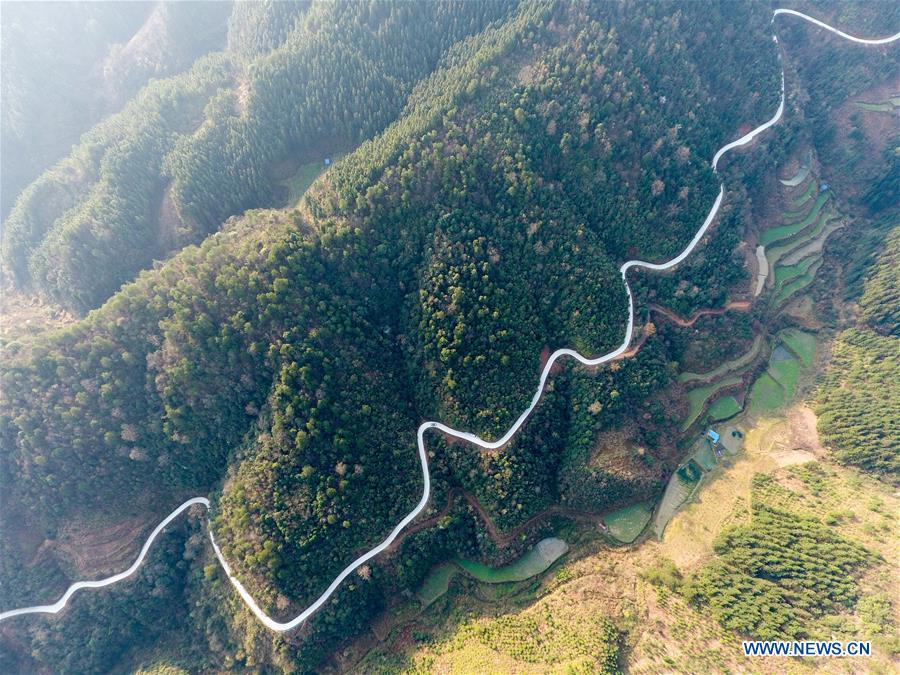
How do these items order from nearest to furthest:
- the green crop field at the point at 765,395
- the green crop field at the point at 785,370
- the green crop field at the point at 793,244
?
the green crop field at the point at 765,395
the green crop field at the point at 785,370
the green crop field at the point at 793,244

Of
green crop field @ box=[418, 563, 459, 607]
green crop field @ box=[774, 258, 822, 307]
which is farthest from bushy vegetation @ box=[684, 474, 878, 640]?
green crop field @ box=[774, 258, 822, 307]

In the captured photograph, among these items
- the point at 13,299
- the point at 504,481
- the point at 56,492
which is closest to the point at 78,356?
the point at 56,492

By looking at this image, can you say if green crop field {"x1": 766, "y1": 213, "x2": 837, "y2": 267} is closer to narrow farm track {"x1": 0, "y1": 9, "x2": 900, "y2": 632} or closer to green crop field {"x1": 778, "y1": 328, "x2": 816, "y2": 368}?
green crop field {"x1": 778, "y1": 328, "x2": 816, "y2": 368}

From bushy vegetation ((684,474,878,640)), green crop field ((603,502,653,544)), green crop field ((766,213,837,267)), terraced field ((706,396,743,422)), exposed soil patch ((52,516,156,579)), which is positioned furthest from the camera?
green crop field ((766,213,837,267))

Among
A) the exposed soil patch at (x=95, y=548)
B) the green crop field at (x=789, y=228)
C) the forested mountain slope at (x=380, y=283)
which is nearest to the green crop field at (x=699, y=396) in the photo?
the forested mountain slope at (x=380, y=283)

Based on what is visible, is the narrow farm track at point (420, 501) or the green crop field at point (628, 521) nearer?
the narrow farm track at point (420, 501)

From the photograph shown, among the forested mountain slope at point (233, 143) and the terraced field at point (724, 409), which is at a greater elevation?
the forested mountain slope at point (233, 143)

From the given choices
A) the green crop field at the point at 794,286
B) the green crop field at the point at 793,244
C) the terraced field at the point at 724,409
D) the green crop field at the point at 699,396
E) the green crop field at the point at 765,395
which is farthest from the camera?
the green crop field at the point at 793,244

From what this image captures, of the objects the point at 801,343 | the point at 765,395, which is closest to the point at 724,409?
the point at 765,395

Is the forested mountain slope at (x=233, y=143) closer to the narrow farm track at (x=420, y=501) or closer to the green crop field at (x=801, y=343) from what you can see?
the narrow farm track at (x=420, y=501)

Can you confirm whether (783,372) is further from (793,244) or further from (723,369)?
(793,244)

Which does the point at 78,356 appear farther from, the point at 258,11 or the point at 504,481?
the point at 258,11
